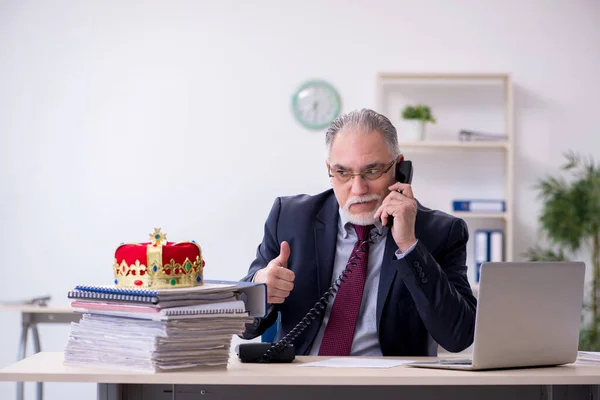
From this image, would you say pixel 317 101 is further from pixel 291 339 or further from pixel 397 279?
pixel 291 339

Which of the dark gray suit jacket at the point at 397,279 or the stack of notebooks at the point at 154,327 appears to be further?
the dark gray suit jacket at the point at 397,279

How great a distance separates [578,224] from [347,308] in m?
3.05

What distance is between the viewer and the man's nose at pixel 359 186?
2.30m

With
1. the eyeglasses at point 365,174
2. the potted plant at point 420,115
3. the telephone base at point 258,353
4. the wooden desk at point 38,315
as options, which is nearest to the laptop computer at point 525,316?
the telephone base at point 258,353

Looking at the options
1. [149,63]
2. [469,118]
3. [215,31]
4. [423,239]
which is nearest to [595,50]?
[469,118]

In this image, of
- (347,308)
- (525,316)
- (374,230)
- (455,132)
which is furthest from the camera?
(455,132)

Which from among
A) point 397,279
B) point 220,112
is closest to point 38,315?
point 220,112

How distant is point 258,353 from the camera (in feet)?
6.14

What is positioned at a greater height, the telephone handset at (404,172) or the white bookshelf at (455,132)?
the white bookshelf at (455,132)

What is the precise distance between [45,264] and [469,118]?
2973 millimetres

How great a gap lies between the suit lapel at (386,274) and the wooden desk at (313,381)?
39 centimetres

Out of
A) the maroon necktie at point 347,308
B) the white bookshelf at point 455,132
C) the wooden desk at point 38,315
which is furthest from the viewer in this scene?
the white bookshelf at point 455,132

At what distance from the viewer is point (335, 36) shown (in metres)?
5.30

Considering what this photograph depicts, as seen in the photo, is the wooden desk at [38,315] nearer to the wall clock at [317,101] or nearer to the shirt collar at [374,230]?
the wall clock at [317,101]
